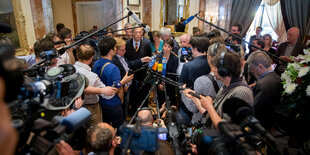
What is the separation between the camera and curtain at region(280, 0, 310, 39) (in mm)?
6941

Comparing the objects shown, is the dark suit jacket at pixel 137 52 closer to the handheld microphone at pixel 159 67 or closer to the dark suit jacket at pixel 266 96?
the handheld microphone at pixel 159 67

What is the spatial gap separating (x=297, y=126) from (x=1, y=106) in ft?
10.7

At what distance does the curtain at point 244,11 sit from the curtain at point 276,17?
0.53 m

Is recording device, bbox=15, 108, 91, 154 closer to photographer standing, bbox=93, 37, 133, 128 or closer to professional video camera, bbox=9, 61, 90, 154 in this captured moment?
professional video camera, bbox=9, 61, 90, 154

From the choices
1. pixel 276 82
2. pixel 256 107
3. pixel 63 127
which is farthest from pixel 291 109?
pixel 63 127

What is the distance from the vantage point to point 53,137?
106cm

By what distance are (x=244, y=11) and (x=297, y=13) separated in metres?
1.87

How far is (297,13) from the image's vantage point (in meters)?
7.11

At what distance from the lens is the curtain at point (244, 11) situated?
26.0 feet

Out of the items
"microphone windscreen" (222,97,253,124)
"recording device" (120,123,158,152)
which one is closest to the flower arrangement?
"microphone windscreen" (222,97,253,124)

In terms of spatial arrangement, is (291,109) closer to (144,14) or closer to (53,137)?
(53,137)

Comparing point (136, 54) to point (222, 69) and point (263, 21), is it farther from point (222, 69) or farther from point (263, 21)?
point (263, 21)

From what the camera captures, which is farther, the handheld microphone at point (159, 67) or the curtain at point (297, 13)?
the curtain at point (297, 13)

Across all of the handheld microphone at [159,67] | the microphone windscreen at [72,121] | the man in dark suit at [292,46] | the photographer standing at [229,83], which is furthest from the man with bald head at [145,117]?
the man in dark suit at [292,46]
